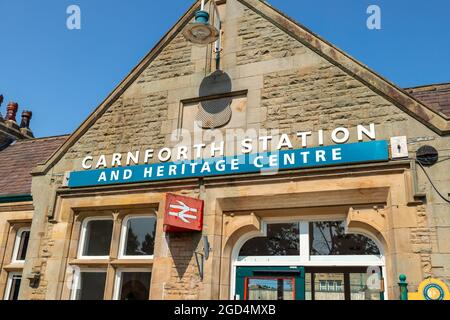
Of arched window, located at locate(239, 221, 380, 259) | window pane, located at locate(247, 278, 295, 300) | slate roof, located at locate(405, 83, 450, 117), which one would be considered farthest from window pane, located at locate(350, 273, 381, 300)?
slate roof, located at locate(405, 83, 450, 117)

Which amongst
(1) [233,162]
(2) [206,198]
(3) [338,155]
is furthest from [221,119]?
(3) [338,155]

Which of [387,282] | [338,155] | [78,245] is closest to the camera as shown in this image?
[387,282]

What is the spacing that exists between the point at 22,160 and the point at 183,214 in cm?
770

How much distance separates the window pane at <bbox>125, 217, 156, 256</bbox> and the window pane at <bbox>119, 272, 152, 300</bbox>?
0.42 metres

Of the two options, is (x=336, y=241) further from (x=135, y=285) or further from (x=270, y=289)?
(x=135, y=285)

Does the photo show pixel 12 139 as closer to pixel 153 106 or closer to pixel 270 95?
pixel 153 106

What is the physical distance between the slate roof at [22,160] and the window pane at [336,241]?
24.3ft

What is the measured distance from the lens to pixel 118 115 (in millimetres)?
10062

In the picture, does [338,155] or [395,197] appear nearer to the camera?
[395,197]

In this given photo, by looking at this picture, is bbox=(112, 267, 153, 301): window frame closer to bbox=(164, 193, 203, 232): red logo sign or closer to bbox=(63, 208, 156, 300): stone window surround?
bbox=(63, 208, 156, 300): stone window surround

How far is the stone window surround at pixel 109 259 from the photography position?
28.5ft

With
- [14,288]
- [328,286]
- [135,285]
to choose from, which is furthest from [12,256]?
[328,286]

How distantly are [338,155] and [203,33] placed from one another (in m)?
3.52

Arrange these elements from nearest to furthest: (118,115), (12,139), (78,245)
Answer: (78,245)
(118,115)
(12,139)
